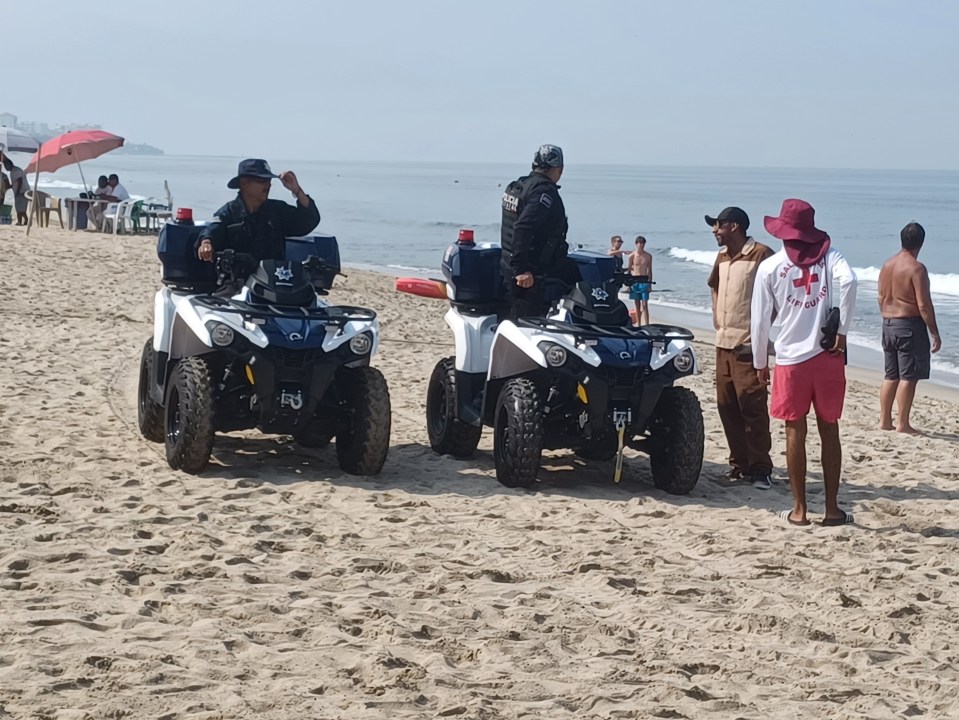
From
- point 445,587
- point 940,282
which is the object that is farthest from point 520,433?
point 940,282

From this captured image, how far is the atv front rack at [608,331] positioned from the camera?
7.09 metres

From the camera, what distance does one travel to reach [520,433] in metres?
7.11

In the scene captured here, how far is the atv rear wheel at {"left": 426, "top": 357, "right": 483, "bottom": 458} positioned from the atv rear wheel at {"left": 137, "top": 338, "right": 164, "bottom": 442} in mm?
1658

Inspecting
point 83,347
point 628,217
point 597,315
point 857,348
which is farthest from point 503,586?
point 628,217

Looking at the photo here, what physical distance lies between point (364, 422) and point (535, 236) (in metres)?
1.42

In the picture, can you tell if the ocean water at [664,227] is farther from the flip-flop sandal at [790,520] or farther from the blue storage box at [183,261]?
the blue storage box at [183,261]

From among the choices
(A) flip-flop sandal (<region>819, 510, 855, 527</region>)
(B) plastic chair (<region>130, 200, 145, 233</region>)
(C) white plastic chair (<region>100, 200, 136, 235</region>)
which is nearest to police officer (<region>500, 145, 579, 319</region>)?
(A) flip-flop sandal (<region>819, 510, 855, 527</region>)

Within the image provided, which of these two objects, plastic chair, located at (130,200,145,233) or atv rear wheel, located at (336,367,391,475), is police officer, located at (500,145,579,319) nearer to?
atv rear wheel, located at (336,367,391,475)

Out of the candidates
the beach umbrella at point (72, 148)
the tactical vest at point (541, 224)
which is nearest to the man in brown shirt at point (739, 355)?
the tactical vest at point (541, 224)

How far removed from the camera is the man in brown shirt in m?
7.72

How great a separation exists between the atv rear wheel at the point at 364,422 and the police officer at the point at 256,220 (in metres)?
0.93

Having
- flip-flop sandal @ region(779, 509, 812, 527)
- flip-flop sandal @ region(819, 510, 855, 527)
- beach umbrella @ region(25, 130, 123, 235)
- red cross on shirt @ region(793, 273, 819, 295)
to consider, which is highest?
beach umbrella @ region(25, 130, 123, 235)

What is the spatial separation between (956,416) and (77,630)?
365 inches

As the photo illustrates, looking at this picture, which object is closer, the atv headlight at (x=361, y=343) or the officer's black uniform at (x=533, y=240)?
the atv headlight at (x=361, y=343)
